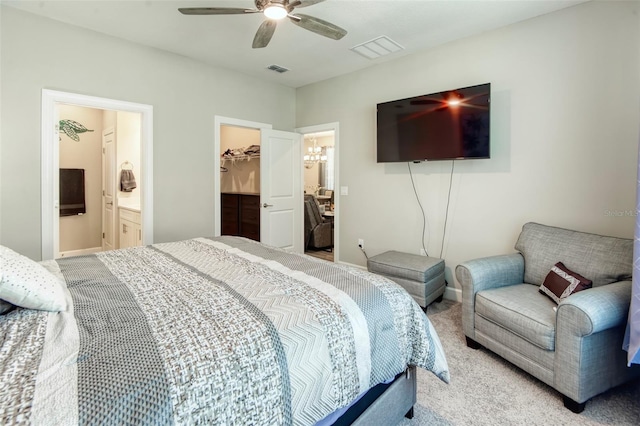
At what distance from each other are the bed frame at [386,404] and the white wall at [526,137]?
2046 mm

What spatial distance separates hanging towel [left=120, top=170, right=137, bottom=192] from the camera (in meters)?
4.97

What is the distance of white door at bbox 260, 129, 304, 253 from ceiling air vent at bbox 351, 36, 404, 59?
164 cm

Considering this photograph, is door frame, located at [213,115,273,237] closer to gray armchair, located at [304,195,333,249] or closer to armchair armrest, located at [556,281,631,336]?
gray armchair, located at [304,195,333,249]

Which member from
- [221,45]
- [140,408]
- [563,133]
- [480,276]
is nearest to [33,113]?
[221,45]

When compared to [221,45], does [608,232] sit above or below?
below

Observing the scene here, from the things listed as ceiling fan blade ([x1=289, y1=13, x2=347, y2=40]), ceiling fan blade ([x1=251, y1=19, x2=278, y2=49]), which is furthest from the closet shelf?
ceiling fan blade ([x1=289, y1=13, x2=347, y2=40])

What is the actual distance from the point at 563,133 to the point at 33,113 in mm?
4611

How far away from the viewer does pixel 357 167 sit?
435 centimetres

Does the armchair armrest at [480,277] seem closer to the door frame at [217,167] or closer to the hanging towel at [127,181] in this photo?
the door frame at [217,167]

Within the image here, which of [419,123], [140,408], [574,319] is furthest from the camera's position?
[419,123]

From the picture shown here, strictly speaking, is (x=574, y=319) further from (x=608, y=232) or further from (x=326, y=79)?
(x=326, y=79)

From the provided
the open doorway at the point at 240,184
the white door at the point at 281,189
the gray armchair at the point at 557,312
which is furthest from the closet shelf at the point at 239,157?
the gray armchair at the point at 557,312

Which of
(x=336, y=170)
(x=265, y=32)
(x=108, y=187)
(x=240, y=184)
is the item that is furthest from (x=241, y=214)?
(x=265, y=32)

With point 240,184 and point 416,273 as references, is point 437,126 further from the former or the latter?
point 240,184
